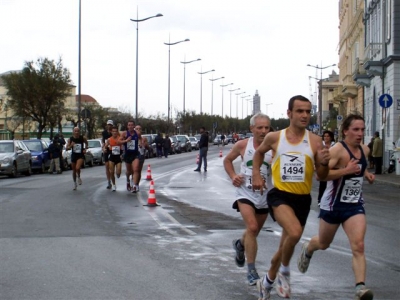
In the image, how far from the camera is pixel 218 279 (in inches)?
329

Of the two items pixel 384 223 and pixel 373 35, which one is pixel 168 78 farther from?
pixel 384 223

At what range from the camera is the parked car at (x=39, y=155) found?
34219mm

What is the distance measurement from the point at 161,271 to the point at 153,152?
48.8 metres

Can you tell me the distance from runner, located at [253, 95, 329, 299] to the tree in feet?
159

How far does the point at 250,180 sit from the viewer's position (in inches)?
319

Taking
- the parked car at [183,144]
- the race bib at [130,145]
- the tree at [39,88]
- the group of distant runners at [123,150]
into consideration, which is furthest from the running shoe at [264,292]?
the parked car at [183,144]

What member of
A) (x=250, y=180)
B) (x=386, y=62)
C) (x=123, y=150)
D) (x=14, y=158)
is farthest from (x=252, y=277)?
(x=386, y=62)

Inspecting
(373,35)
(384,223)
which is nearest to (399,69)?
(373,35)

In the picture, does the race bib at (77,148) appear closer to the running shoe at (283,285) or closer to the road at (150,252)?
the road at (150,252)

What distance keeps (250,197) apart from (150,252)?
2.67 metres

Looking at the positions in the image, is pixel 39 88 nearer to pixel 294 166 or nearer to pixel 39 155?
pixel 39 155

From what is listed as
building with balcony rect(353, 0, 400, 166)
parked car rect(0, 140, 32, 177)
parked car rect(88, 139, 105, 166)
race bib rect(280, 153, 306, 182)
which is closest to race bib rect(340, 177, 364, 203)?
race bib rect(280, 153, 306, 182)

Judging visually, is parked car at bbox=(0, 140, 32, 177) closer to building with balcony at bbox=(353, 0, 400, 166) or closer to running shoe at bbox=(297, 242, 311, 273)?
building with balcony at bbox=(353, 0, 400, 166)

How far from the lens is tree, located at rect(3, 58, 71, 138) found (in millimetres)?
54625
